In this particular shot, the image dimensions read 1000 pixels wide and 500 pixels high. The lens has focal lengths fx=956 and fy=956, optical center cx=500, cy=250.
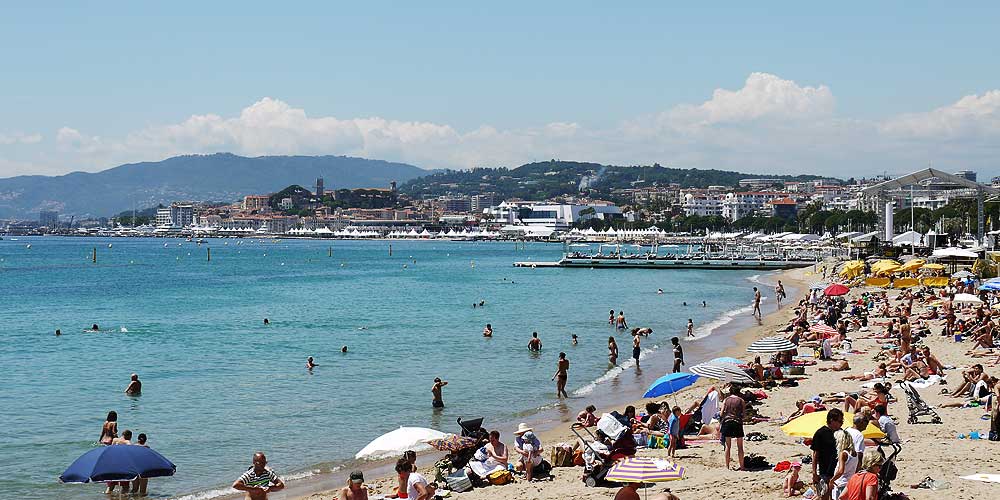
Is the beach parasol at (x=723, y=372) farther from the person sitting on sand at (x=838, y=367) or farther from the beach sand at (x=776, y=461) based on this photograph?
the person sitting on sand at (x=838, y=367)

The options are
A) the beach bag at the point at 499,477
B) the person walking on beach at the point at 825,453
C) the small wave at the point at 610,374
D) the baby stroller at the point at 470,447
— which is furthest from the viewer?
the small wave at the point at 610,374

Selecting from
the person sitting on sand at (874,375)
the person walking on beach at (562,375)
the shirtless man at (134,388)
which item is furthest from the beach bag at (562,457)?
the shirtless man at (134,388)

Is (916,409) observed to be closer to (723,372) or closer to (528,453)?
(723,372)

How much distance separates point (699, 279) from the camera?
63.9 metres

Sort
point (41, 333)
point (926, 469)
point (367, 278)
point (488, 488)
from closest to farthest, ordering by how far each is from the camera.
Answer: point (926, 469), point (488, 488), point (41, 333), point (367, 278)

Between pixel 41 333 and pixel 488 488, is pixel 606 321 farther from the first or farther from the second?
pixel 488 488

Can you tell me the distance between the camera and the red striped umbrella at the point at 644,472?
852cm

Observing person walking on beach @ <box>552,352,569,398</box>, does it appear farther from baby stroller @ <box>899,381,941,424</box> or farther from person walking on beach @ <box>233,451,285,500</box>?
person walking on beach @ <box>233,451,285,500</box>

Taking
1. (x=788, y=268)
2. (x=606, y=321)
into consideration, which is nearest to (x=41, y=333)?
(x=606, y=321)

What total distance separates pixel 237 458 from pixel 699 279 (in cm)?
5203

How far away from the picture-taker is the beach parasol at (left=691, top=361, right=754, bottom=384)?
1516 cm

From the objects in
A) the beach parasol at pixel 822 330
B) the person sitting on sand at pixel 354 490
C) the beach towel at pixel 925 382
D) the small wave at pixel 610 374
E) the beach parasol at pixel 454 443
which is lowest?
the small wave at pixel 610 374

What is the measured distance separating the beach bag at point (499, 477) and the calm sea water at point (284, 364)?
3.76m

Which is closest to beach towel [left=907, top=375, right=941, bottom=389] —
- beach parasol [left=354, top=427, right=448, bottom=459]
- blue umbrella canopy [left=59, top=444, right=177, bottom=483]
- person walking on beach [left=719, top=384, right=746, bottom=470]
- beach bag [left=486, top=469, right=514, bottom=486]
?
person walking on beach [left=719, top=384, right=746, bottom=470]
